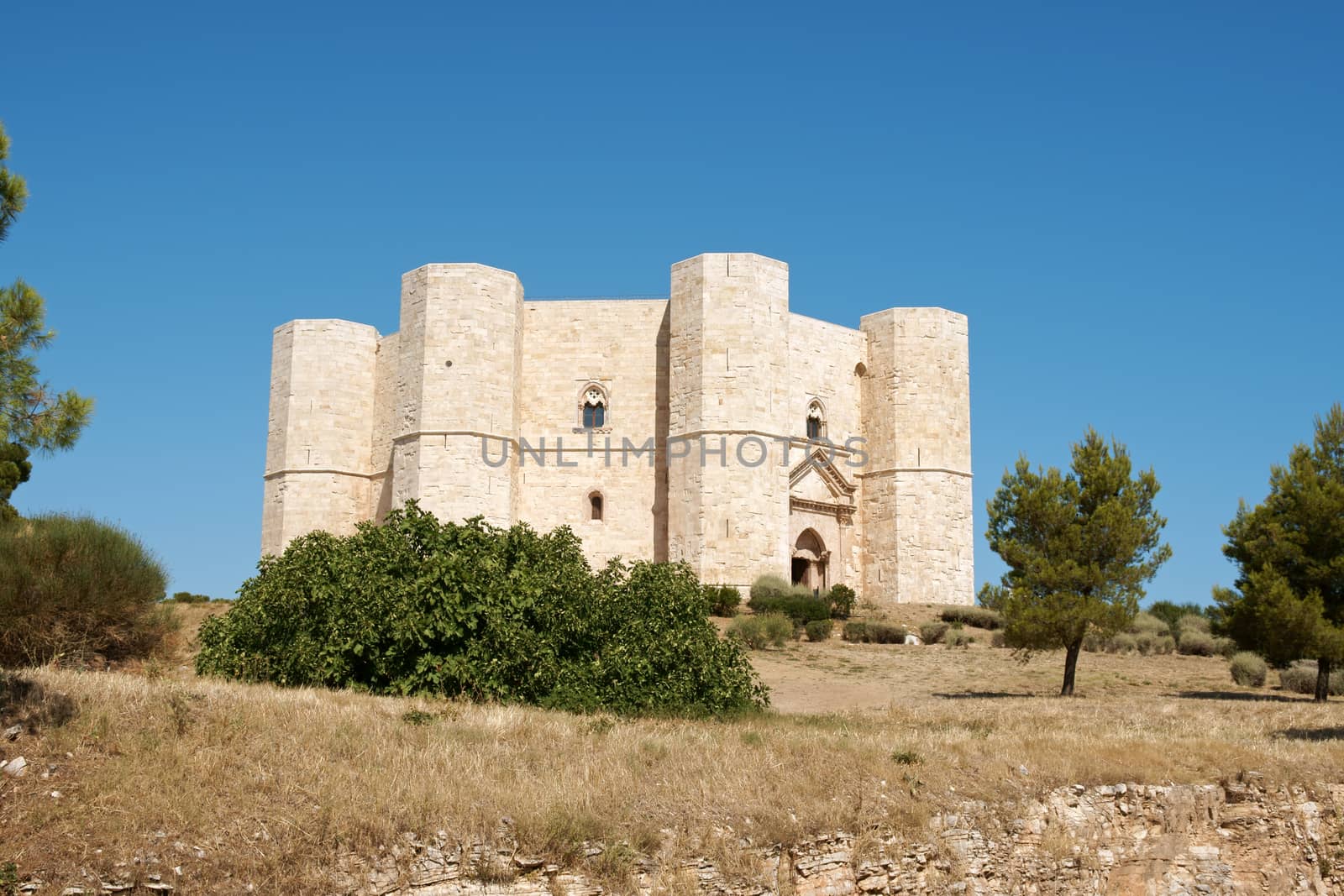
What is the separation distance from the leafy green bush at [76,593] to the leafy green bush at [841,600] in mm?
15529

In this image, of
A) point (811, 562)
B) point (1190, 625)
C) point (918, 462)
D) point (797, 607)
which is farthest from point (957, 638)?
point (1190, 625)

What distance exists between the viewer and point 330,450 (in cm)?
3281

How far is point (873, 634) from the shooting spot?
26172mm

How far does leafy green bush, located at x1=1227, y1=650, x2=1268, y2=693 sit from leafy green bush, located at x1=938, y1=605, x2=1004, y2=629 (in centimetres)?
705

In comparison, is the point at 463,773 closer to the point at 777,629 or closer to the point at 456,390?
the point at 777,629

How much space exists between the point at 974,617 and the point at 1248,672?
27.2 ft

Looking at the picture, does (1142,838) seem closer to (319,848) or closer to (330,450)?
(319,848)

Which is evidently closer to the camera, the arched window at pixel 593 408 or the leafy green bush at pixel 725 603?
the leafy green bush at pixel 725 603

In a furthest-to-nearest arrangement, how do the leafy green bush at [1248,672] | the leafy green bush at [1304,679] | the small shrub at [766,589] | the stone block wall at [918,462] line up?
1. the stone block wall at [918,462]
2. the small shrub at [766,589]
3. the leafy green bush at [1248,672]
4. the leafy green bush at [1304,679]

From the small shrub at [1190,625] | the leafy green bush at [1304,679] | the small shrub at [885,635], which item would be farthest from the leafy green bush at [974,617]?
the leafy green bush at [1304,679]

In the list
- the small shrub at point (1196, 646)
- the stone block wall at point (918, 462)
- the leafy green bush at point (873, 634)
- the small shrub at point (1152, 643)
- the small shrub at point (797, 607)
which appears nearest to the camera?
the leafy green bush at point (873, 634)

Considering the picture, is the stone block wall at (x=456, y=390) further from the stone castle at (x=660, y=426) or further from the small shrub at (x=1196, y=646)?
the small shrub at (x=1196, y=646)

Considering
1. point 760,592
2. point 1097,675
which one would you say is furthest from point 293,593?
point 760,592

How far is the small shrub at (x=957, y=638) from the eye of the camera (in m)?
25.6
